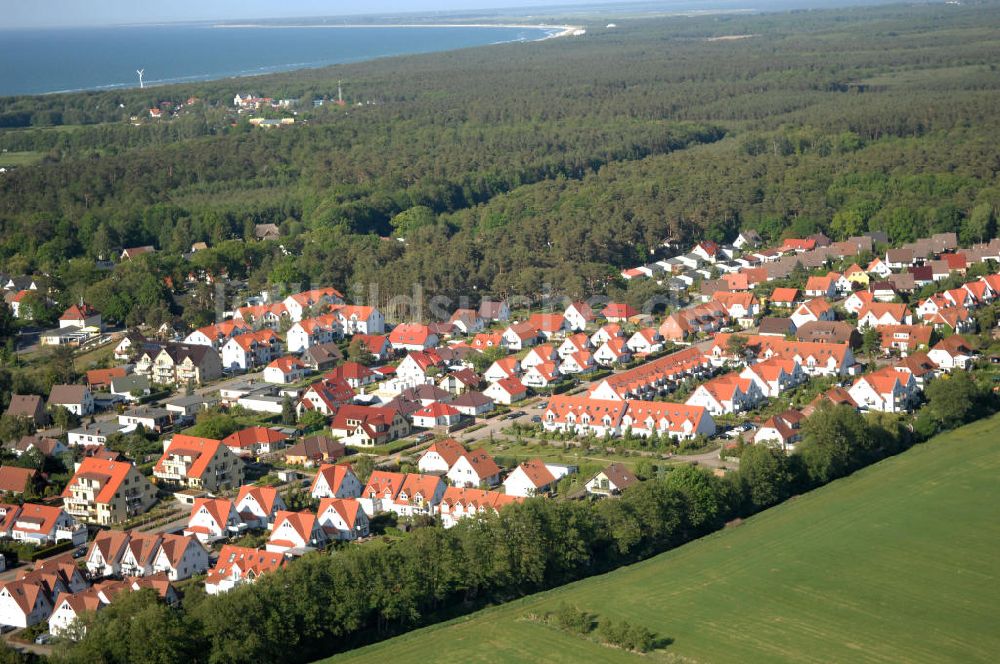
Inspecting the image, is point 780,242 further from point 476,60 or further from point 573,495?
point 476,60

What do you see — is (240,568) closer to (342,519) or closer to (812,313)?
(342,519)

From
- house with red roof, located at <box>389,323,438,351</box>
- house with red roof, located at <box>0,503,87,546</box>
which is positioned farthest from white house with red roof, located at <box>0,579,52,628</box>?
house with red roof, located at <box>389,323,438,351</box>

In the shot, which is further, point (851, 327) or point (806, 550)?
point (851, 327)

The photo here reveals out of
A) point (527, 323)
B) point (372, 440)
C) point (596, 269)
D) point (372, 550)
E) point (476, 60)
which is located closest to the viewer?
point (372, 550)

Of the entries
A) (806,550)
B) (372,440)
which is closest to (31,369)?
(372,440)

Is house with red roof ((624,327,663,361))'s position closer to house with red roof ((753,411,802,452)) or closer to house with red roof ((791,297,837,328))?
house with red roof ((791,297,837,328))

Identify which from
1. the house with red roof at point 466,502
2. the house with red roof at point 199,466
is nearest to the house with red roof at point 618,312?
the house with red roof at point 199,466

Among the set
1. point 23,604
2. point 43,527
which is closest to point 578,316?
point 43,527
